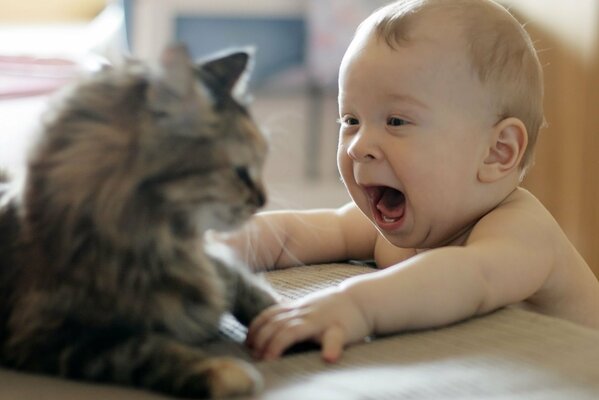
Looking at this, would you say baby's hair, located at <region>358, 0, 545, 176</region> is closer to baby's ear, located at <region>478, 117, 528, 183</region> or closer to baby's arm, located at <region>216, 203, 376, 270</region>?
baby's ear, located at <region>478, 117, 528, 183</region>

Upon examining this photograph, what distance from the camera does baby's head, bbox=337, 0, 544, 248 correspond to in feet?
3.36

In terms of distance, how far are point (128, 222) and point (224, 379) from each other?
0.13 metres

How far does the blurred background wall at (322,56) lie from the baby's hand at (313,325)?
0.94 meters

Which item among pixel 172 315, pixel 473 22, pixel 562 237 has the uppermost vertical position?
pixel 473 22

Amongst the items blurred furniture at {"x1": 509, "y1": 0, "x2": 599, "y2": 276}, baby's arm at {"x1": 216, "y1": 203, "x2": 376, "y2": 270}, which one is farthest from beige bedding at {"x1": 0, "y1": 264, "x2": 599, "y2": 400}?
blurred furniture at {"x1": 509, "y1": 0, "x2": 599, "y2": 276}

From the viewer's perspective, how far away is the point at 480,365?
0.69 m

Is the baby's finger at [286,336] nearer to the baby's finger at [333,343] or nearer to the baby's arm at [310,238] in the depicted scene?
the baby's finger at [333,343]

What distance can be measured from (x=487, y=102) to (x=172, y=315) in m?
0.60

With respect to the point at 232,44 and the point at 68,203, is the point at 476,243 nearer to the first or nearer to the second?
the point at 68,203

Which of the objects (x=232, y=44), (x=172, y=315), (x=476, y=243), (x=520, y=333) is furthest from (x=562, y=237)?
(x=232, y=44)

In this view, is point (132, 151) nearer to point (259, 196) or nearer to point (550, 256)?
point (259, 196)

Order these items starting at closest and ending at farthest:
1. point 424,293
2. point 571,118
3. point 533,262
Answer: point 424,293, point 533,262, point 571,118

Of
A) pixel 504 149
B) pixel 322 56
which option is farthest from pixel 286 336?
pixel 322 56

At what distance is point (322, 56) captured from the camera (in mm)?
2527
